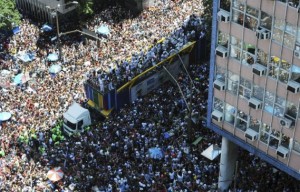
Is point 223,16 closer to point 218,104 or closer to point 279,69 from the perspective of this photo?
point 279,69

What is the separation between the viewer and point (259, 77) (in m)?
35.6

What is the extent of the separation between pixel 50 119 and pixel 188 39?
1539cm

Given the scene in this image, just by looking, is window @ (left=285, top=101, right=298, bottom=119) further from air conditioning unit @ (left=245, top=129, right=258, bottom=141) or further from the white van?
the white van

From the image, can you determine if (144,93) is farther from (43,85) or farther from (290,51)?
(290,51)

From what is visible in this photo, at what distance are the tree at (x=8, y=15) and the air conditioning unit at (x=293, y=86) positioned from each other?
3411cm

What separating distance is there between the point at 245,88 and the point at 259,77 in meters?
1.62

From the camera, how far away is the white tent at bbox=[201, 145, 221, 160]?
4494 cm

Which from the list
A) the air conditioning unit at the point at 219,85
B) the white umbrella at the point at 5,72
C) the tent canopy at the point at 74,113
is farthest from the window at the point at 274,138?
the white umbrella at the point at 5,72

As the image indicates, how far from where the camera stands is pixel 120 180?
4456 centimetres

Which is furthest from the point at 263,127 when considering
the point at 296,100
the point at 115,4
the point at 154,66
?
the point at 115,4

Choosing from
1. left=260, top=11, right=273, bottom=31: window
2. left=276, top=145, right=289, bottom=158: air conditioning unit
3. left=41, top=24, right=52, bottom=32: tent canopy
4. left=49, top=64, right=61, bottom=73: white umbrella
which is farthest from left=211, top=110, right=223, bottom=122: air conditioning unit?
left=41, top=24, right=52, bottom=32: tent canopy

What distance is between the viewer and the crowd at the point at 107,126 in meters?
45.0

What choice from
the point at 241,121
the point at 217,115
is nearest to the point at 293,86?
the point at 241,121

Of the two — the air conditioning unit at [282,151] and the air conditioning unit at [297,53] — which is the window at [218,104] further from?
the air conditioning unit at [297,53]
